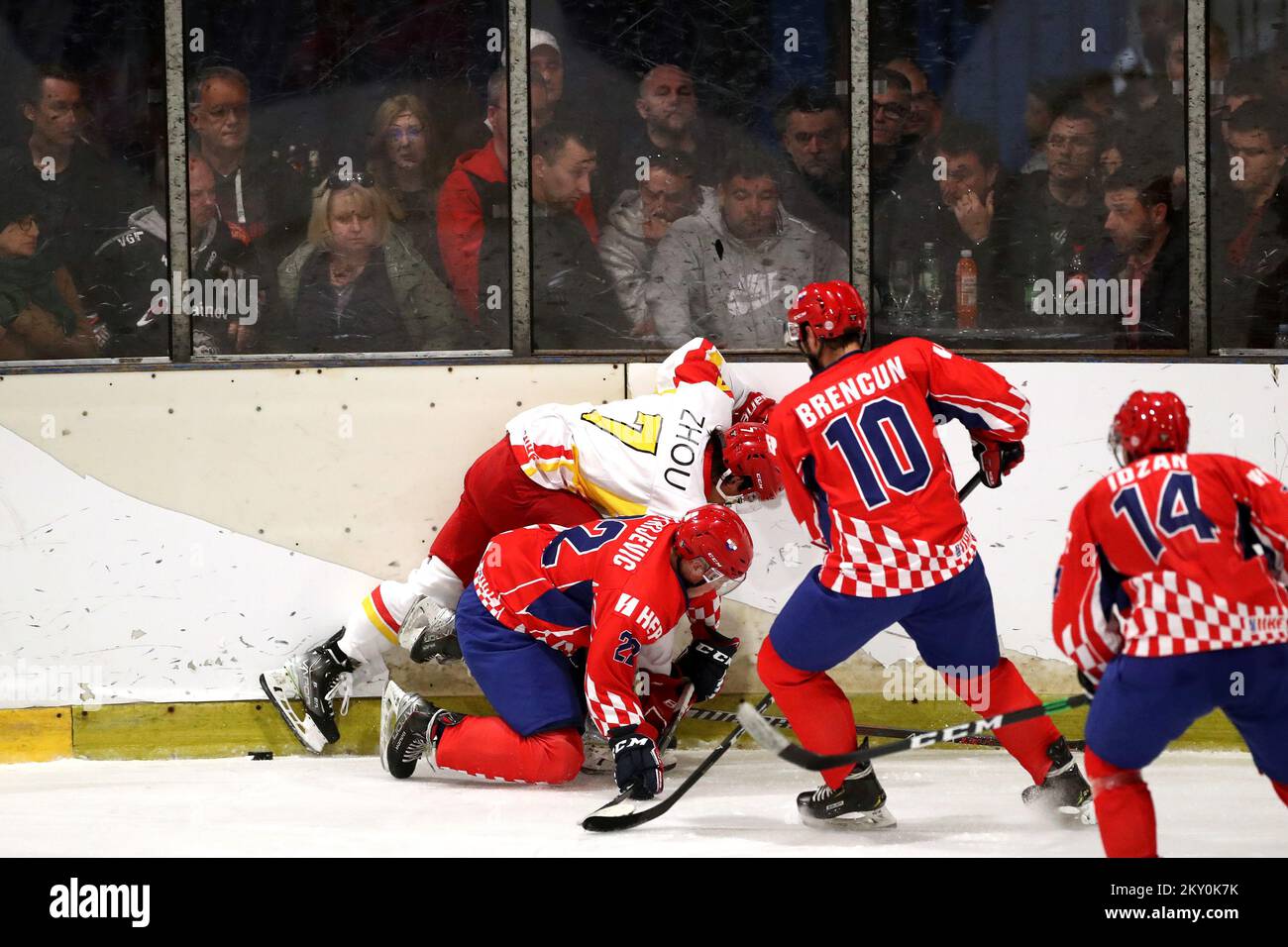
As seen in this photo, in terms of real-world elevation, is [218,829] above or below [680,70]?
below

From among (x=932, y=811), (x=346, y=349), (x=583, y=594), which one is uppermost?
(x=346, y=349)

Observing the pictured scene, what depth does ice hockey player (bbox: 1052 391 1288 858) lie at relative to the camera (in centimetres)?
216

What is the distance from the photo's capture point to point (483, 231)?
4.25 meters

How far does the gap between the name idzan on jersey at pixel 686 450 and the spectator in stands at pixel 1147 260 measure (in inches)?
57.0

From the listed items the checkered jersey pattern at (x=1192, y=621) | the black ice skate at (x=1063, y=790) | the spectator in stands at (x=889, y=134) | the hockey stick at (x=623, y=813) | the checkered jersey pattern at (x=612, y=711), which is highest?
the spectator in stands at (x=889, y=134)

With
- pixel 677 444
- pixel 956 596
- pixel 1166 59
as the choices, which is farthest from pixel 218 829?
pixel 1166 59

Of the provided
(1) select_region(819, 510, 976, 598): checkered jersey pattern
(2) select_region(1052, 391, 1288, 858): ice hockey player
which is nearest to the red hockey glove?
(1) select_region(819, 510, 976, 598): checkered jersey pattern

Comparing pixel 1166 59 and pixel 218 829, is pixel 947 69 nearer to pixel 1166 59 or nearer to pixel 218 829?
pixel 1166 59

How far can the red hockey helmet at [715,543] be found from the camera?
10.7 ft

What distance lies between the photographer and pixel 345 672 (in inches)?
154

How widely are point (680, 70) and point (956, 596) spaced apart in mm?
2056

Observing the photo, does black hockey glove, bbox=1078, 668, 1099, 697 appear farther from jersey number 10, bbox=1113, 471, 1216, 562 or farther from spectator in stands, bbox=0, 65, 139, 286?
spectator in stands, bbox=0, 65, 139, 286
